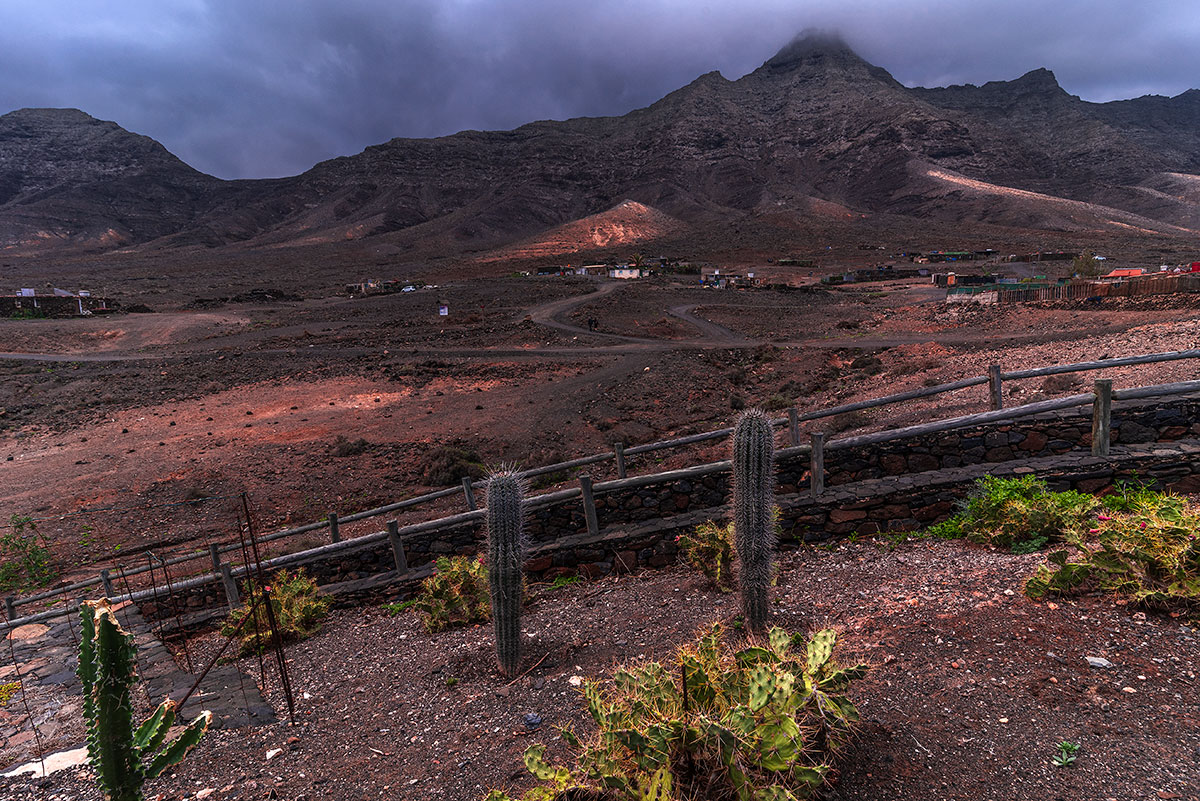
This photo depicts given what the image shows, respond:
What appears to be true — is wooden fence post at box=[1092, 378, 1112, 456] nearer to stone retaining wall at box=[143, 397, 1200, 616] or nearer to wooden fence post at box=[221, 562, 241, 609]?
stone retaining wall at box=[143, 397, 1200, 616]

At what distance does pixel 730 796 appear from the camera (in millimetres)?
2775

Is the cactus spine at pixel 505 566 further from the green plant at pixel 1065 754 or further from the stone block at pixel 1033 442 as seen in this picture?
the stone block at pixel 1033 442

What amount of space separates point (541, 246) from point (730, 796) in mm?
90272

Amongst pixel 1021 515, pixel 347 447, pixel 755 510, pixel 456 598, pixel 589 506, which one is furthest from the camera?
pixel 347 447

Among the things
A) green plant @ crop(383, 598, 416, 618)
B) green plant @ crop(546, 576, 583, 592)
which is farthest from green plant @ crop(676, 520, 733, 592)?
green plant @ crop(383, 598, 416, 618)

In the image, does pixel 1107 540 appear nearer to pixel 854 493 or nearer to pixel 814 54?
pixel 854 493

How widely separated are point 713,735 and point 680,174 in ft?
479

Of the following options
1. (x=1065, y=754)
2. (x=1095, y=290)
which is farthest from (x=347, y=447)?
(x=1095, y=290)

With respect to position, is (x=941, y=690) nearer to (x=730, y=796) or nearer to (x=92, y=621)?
(x=730, y=796)

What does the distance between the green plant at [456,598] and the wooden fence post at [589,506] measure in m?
1.57

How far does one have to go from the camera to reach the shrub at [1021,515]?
5.59 meters

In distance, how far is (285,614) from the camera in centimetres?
699

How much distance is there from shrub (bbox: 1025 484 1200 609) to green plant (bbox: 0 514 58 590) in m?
15.3

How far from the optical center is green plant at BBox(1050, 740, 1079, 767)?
2.95m
